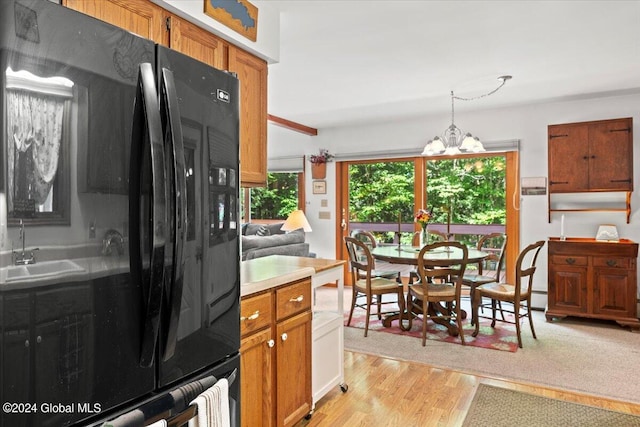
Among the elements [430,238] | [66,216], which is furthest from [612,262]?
[66,216]

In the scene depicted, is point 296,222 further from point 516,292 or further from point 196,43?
point 196,43

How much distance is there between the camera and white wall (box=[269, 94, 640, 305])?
4.61 metres

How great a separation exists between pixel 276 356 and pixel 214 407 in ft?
2.57

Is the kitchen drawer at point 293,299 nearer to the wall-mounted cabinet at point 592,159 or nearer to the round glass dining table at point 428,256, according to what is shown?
the round glass dining table at point 428,256

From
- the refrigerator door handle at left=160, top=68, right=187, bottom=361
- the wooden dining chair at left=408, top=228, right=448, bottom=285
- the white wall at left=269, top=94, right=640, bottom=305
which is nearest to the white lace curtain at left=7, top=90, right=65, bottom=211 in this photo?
the refrigerator door handle at left=160, top=68, right=187, bottom=361

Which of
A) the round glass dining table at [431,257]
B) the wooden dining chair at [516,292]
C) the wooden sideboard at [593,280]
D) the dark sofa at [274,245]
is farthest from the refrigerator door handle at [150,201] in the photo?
the wooden sideboard at [593,280]

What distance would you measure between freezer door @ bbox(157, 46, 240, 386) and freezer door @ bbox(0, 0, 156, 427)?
13 centimetres

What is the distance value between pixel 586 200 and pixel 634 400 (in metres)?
2.78

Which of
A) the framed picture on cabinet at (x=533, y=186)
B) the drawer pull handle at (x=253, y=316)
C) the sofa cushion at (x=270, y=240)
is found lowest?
the drawer pull handle at (x=253, y=316)

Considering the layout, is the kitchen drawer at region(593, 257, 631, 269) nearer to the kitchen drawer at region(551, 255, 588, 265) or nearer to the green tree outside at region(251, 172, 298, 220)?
the kitchen drawer at region(551, 255, 588, 265)

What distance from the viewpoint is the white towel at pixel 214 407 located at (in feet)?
3.79

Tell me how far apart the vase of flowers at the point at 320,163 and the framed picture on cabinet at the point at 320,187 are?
85 millimetres

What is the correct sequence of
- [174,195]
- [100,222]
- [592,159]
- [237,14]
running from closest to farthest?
[100,222]
[174,195]
[237,14]
[592,159]

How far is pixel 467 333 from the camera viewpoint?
402 cm
